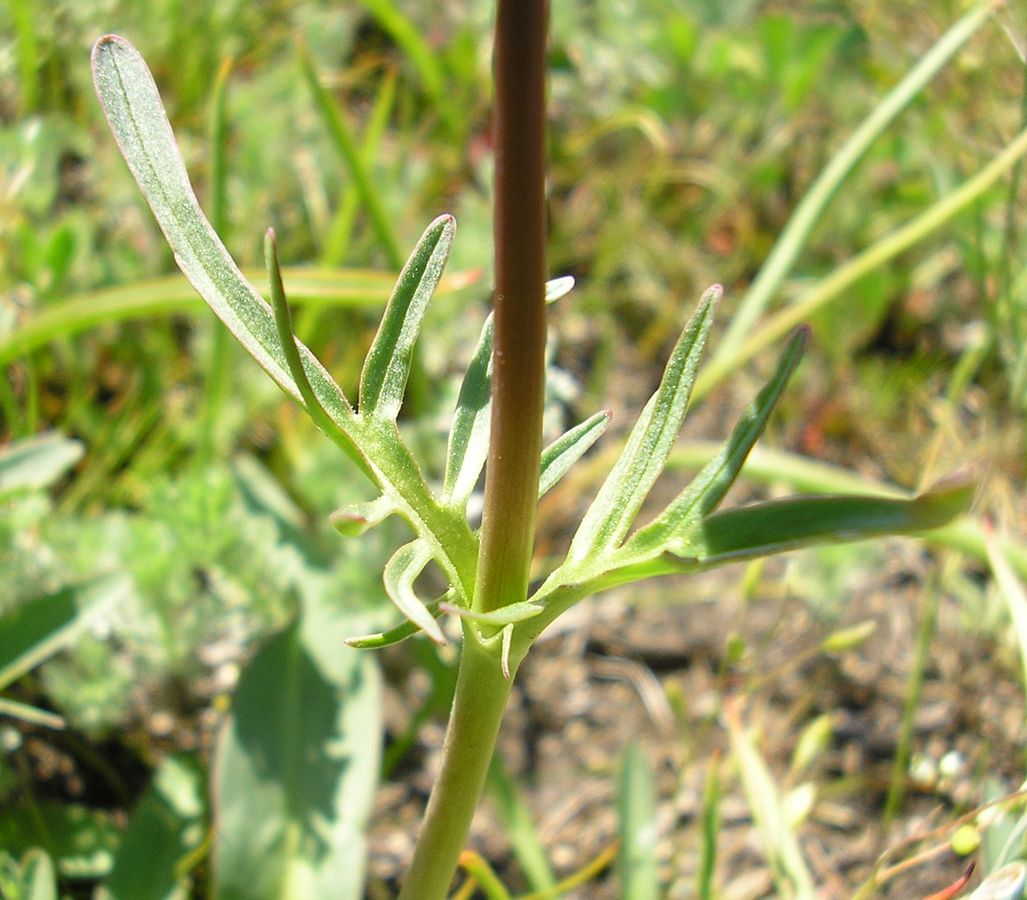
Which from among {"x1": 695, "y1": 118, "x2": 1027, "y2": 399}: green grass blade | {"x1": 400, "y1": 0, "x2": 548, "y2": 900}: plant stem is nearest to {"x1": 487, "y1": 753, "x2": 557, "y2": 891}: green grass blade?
{"x1": 400, "y1": 0, "x2": 548, "y2": 900}: plant stem

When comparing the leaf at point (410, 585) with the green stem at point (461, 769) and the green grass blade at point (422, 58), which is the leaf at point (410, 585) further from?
the green grass blade at point (422, 58)

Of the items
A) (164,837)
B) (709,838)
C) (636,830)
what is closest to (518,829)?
(636,830)

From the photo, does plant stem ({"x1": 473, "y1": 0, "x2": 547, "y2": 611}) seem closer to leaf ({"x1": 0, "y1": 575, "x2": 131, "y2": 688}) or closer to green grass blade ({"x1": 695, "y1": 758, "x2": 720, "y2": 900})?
green grass blade ({"x1": 695, "y1": 758, "x2": 720, "y2": 900})

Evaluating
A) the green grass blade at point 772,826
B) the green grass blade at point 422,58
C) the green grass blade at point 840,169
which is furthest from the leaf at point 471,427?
→ the green grass blade at point 422,58

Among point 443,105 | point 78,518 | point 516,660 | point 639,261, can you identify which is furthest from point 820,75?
point 516,660

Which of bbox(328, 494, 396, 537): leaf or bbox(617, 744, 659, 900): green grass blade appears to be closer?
bbox(328, 494, 396, 537): leaf

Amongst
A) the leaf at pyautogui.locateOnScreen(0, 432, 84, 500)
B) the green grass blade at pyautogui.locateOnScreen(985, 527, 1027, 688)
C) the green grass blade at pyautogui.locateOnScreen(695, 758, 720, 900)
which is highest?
the leaf at pyautogui.locateOnScreen(0, 432, 84, 500)
